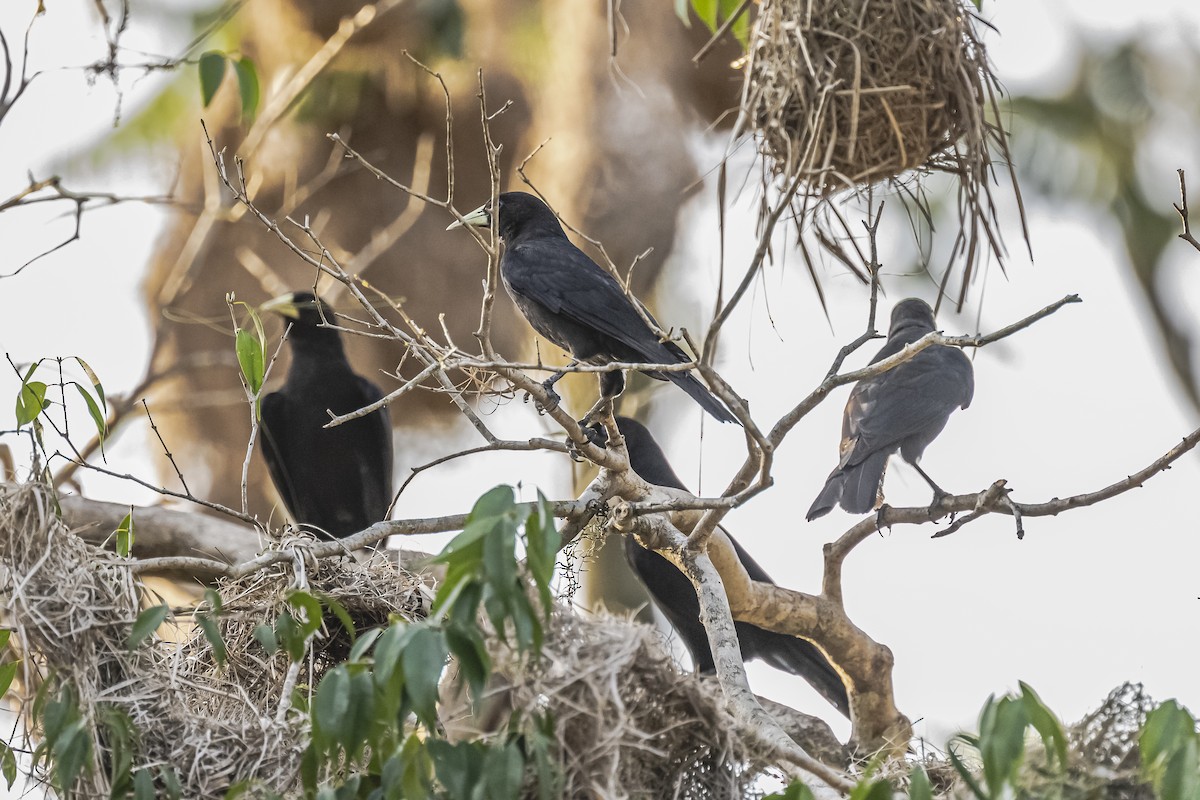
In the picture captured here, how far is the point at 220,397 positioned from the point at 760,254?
6.37 m

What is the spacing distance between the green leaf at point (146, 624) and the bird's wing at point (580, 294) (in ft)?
6.72

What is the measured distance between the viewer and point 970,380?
524 cm

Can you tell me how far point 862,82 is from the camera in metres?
3.22

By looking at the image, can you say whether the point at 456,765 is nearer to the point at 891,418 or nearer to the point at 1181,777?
the point at 1181,777

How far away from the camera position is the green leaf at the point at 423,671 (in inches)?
71.1

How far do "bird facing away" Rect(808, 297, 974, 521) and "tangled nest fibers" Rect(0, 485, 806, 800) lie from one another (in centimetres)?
212

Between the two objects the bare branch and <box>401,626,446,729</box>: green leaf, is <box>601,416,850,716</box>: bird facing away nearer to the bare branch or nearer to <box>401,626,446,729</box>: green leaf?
the bare branch

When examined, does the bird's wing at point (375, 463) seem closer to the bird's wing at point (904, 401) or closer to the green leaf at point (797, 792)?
the bird's wing at point (904, 401)

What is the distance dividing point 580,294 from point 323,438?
6.50ft

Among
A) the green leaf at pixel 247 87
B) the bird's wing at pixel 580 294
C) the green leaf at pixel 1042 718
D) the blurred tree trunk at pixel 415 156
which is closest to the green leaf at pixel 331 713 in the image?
the green leaf at pixel 1042 718

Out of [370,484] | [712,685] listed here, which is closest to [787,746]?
[712,685]

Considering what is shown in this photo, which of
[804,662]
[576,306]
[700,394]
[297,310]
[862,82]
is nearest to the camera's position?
[862,82]

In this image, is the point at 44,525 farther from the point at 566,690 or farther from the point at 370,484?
the point at 370,484

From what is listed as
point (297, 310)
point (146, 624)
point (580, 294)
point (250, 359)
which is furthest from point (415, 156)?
point (146, 624)
